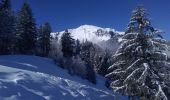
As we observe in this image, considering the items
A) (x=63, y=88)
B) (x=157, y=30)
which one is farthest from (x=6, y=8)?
(x=157, y=30)

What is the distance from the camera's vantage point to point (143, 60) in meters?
29.1

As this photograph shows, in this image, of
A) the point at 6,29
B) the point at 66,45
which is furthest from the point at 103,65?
the point at 6,29

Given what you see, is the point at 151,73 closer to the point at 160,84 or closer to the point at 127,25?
the point at 160,84

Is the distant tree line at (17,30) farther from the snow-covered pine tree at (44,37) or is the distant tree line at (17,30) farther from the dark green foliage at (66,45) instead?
the dark green foliage at (66,45)

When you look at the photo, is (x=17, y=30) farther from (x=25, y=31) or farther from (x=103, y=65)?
(x=103, y=65)

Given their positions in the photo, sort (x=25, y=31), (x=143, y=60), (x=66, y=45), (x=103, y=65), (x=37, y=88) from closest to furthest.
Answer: (x=143, y=60), (x=37, y=88), (x=25, y=31), (x=66, y=45), (x=103, y=65)

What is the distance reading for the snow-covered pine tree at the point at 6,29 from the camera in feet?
A: 214

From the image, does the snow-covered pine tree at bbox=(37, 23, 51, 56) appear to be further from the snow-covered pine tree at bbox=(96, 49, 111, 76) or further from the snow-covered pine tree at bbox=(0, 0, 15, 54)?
the snow-covered pine tree at bbox=(0, 0, 15, 54)

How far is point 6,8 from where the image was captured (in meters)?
70.6

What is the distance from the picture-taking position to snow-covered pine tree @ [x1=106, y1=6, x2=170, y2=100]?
28125 mm

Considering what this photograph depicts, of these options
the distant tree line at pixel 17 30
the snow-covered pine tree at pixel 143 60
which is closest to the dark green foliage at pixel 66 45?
the distant tree line at pixel 17 30

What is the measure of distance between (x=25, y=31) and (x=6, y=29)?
938 cm

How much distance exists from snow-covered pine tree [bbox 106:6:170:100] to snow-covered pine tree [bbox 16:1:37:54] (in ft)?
151

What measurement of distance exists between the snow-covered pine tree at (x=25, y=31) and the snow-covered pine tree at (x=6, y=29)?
417 centimetres
